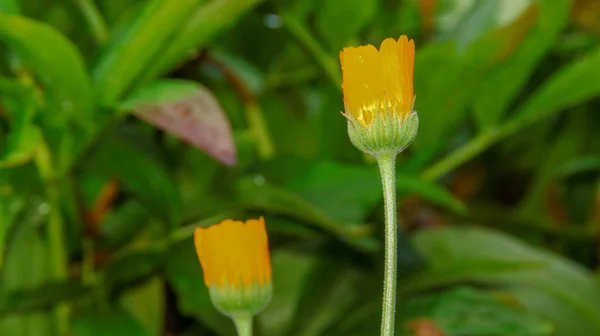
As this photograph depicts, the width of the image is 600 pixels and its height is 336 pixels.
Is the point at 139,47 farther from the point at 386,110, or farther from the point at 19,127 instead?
the point at 386,110

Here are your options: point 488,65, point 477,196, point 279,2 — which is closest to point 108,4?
point 279,2

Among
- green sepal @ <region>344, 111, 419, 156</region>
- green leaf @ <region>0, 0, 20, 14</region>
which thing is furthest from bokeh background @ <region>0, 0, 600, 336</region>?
green sepal @ <region>344, 111, 419, 156</region>

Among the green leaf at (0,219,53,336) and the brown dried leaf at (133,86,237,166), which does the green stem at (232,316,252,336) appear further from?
the green leaf at (0,219,53,336)

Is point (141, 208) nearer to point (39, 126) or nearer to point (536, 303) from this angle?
point (39, 126)

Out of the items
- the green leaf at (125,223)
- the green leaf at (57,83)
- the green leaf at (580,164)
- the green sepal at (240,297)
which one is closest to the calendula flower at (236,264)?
the green sepal at (240,297)

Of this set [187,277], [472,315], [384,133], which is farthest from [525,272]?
[384,133]

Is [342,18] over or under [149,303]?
over

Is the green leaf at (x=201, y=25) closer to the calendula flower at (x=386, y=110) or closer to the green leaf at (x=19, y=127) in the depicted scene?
the green leaf at (x=19, y=127)
